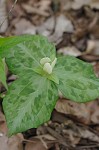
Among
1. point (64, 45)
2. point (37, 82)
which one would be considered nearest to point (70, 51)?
point (64, 45)

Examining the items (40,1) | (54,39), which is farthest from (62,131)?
(40,1)

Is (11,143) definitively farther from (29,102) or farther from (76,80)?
(76,80)

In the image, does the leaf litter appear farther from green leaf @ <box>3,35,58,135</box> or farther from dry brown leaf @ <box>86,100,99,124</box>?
green leaf @ <box>3,35,58,135</box>

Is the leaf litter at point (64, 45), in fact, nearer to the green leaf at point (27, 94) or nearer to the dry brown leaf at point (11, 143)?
the dry brown leaf at point (11, 143)

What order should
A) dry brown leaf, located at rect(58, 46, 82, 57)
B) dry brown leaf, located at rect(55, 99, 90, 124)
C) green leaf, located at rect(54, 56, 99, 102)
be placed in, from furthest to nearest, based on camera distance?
dry brown leaf, located at rect(58, 46, 82, 57) < dry brown leaf, located at rect(55, 99, 90, 124) < green leaf, located at rect(54, 56, 99, 102)

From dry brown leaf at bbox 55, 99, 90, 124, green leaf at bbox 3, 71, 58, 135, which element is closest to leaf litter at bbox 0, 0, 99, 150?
dry brown leaf at bbox 55, 99, 90, 124

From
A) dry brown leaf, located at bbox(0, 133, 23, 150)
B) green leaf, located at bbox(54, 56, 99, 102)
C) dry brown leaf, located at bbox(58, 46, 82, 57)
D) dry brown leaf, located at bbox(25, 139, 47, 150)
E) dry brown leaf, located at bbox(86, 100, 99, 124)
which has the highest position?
green leaf, located at bbox(54, 56, 99, 102)
